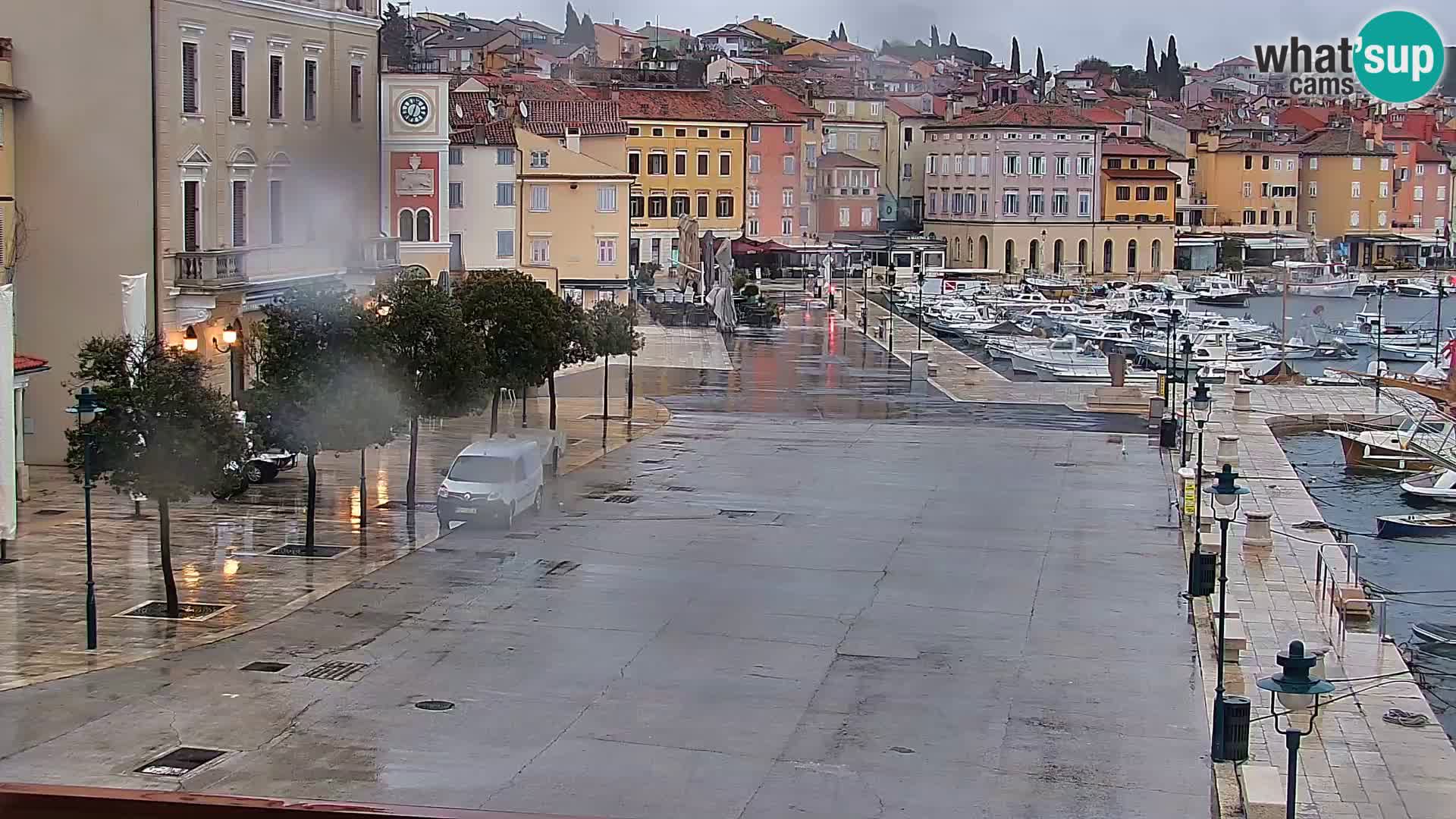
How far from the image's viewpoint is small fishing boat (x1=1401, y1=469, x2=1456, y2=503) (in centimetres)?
1055

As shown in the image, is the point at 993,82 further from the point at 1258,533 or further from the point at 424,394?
the point at 424,394

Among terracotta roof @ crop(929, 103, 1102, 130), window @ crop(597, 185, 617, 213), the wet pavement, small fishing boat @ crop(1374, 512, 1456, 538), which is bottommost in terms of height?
small fishing boat @ crop(1374, 512, 1456, 538)

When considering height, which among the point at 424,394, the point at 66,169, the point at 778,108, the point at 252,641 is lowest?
the point at 252,641

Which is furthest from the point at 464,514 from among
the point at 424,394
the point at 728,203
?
the point at 728,203

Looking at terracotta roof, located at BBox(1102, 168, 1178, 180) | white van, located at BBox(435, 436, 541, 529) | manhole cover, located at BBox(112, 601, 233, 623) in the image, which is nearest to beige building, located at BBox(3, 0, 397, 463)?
white van, located at BBox(435, 436, 541, 529)

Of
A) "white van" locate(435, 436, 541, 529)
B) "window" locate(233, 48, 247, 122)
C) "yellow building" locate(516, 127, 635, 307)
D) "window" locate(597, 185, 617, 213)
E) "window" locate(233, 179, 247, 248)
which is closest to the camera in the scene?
"white van" locate(435, 436, 541, 529)

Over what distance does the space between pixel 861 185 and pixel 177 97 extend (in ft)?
48.6

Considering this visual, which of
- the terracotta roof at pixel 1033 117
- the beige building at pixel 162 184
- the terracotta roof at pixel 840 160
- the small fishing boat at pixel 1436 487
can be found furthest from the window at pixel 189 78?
the terracotta roof at pixel 1033 117

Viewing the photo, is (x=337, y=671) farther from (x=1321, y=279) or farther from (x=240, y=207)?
(x=1321, y=279)

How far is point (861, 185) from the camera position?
2336 centimetres

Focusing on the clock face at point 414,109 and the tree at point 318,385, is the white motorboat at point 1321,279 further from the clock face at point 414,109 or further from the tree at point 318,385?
the tree at point 318,385

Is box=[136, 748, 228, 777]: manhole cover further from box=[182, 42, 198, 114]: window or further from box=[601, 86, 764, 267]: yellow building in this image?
box=[601, 86, 764, 267]: yellow building

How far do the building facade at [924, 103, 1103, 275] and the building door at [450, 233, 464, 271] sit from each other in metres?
5.13

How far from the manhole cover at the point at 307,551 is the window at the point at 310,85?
3.43 meters
